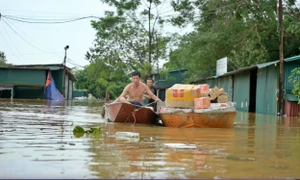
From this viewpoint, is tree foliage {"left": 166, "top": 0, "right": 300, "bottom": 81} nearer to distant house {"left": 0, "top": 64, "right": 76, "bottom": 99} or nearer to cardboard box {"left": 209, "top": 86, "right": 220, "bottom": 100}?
cardboard box {"left": 209, "top": 86, "right": 220, "bottom": 100}

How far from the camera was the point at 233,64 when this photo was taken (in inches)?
1157

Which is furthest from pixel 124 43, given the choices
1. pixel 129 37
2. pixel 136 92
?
pixel 136 92

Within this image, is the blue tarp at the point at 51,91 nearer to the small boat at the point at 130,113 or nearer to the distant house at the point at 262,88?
the distant house at the point at 262,88

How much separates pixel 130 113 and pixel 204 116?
5.52 ft

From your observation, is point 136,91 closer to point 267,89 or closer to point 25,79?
point 267,89

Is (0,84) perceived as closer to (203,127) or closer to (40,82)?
(40,82)

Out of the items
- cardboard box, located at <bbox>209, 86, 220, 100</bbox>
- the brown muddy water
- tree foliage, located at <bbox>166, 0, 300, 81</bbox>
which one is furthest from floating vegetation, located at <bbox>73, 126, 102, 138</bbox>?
tree foliage, located at <bbox>166, 0, 300, 81</bbox>

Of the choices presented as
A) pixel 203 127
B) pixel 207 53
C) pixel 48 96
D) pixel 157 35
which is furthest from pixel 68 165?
pixel 48 96

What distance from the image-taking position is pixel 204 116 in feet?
30.2

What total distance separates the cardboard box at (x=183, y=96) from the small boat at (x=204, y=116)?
18 centimetres

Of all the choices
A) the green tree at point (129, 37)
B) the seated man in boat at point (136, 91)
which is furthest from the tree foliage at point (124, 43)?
the seated man in boat at point (136, 91)

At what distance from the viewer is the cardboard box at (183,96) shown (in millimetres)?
9406

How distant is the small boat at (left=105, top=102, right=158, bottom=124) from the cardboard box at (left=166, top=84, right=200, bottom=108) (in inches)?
24.4

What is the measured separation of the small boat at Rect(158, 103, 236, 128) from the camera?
30.3 feet
